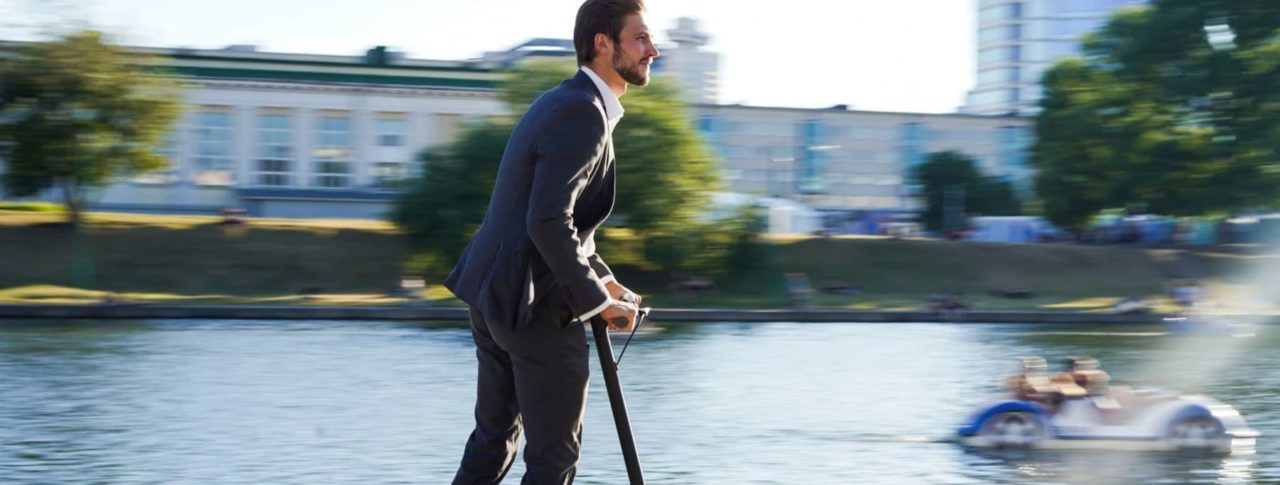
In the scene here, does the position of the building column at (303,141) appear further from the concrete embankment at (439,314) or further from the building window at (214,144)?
the concrete embankment at (439,314)

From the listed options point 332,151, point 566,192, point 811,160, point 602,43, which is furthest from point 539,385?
point 811,160

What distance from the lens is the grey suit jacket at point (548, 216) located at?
13.5ft

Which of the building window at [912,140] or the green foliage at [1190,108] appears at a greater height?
the green foliage at [1190,108]

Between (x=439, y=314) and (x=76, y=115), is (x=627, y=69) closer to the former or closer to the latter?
(x=439, y=314)

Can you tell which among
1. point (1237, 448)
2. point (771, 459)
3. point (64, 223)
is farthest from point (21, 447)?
point (64, 223)

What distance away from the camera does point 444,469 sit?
371 inches

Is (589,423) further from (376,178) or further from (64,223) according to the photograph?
(376,178)

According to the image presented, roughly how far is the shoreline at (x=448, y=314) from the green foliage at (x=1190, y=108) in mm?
16444

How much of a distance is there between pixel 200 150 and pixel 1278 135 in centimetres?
5771

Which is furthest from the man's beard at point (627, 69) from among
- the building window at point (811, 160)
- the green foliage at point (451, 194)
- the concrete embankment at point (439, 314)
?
the building window at point (811, 160)

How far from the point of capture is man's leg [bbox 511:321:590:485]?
4.29 metres

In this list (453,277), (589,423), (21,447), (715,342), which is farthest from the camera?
(715,342)

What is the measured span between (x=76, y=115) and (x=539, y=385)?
4874 centimetres

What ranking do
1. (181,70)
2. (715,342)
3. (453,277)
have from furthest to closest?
(181,70) < (715,342) < (453,277)
